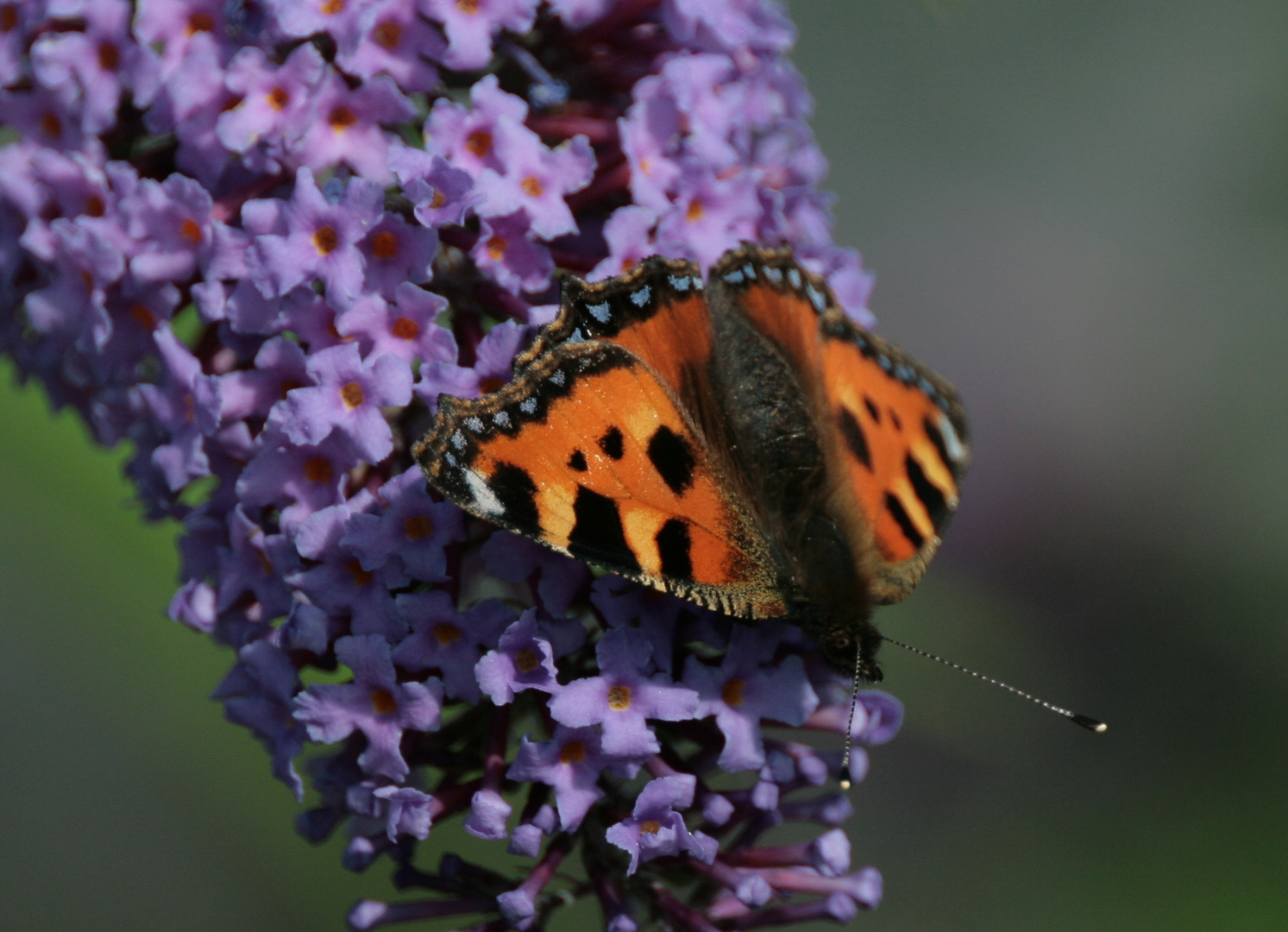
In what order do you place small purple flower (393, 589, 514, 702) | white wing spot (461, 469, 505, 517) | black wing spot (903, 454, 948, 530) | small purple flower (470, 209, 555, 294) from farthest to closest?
black wing spot (903, 454, 948, 530), small purple flower (470, 209, 555, 294), small purple flower (393, 589, 514, 702), white wing spot (461, 469, 505, 517)

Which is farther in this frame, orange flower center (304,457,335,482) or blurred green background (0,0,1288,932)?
blurred green background (0,0,1288,932)

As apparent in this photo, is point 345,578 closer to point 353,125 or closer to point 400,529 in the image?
point 400,529

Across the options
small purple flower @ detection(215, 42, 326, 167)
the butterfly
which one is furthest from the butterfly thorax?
small purple flower @ detection(215, 42, 326, 167)

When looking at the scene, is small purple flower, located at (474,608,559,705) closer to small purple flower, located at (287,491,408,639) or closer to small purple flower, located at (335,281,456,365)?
small purple flower, located at (287,491,408,639)

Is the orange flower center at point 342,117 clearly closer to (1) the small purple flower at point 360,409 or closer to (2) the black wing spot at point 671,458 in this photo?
(1) the small purple flower at point 360,409

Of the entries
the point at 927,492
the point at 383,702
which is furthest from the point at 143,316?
the point at 927,492

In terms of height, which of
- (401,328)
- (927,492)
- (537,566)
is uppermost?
(401,328)
